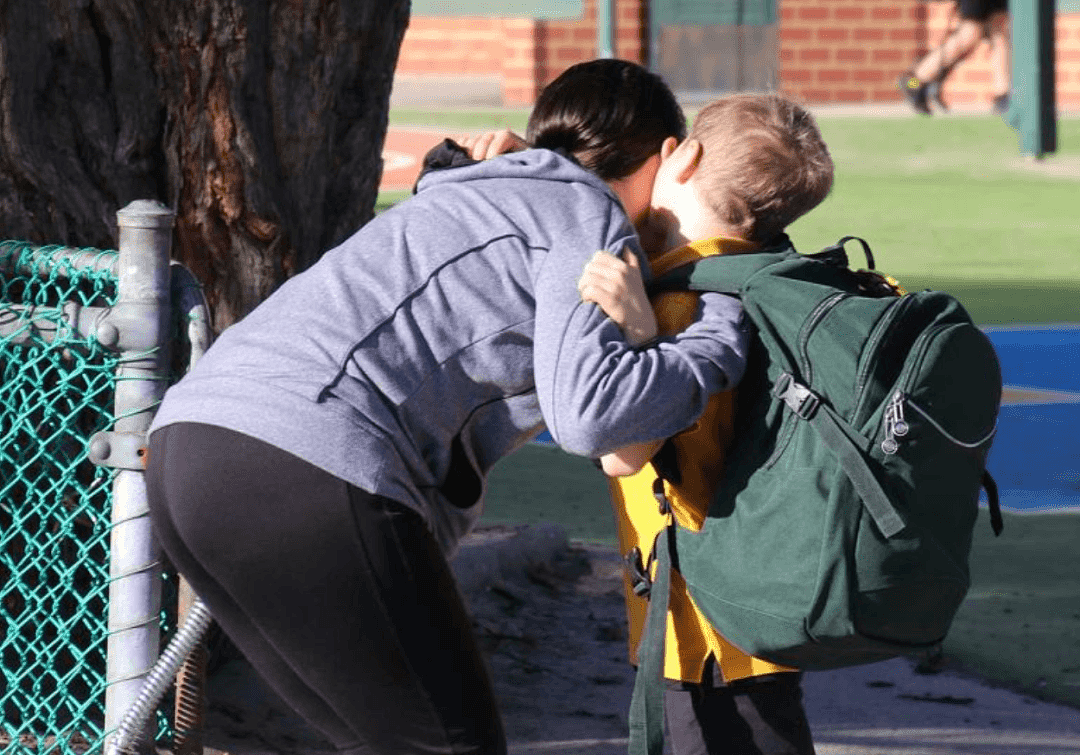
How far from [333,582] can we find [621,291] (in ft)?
1.72

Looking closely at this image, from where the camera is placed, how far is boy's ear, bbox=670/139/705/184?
2857 mm

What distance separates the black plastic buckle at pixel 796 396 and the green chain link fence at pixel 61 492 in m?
1.10

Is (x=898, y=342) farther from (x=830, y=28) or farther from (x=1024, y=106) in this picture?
(x=830, y=28)

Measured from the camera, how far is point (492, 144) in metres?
3.07

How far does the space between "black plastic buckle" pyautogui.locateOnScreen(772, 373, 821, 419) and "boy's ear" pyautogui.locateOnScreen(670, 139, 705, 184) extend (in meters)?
0.38

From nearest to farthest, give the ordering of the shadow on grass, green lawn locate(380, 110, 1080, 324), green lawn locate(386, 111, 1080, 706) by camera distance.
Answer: green lawn locate(386, 111, 1080, 706) → the shadow on grass → green lawn locate(380, 110, 1080, 324)

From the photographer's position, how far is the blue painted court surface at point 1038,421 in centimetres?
677

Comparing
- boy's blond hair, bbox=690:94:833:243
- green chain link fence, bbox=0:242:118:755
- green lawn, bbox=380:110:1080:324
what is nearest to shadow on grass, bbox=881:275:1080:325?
green lawn, bbox=380:110:1080:324

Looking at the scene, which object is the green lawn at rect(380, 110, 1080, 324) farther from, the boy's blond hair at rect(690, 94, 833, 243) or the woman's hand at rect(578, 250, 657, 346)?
the woman's hand at rect(578, 250, 657, 346)

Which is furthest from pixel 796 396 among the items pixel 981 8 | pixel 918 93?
pixel 918 93

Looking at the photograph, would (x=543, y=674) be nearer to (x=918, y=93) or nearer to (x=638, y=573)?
(x=638, y=573)

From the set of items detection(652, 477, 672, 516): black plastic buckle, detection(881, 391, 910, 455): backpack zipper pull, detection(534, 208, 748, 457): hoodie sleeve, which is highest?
detection(534, 208, 748, 457): hoodie sleeve

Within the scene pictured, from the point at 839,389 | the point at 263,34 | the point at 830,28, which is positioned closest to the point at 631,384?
the point at 839,389

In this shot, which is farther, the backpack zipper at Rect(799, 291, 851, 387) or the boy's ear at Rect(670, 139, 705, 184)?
the boy's ear at Rect(670, 139, 705, 184)
